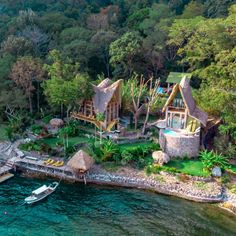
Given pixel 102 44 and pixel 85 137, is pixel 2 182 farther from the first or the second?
pixel 102 44

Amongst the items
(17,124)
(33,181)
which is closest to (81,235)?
(33,181)

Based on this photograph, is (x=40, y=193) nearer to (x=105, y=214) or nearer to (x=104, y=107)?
(x=105, y=214)

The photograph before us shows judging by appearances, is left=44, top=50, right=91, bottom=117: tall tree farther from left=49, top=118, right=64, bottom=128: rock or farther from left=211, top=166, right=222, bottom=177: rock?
left=211, top=166, right=222, bottom=177: rock

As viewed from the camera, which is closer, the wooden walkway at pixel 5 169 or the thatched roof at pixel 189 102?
the wooden walkway at pixel 5 169

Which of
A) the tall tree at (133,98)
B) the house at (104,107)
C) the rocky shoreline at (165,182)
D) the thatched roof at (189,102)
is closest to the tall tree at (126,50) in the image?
the tall tree at (133,98)

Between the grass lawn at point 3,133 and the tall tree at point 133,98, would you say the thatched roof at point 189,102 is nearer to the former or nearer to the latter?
the tall tree at point 133,98

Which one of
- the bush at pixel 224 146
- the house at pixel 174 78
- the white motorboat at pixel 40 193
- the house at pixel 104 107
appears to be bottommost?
the white motorboat at pixel 40 193

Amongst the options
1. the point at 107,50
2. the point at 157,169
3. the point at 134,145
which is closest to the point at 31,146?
the point at 134,145
